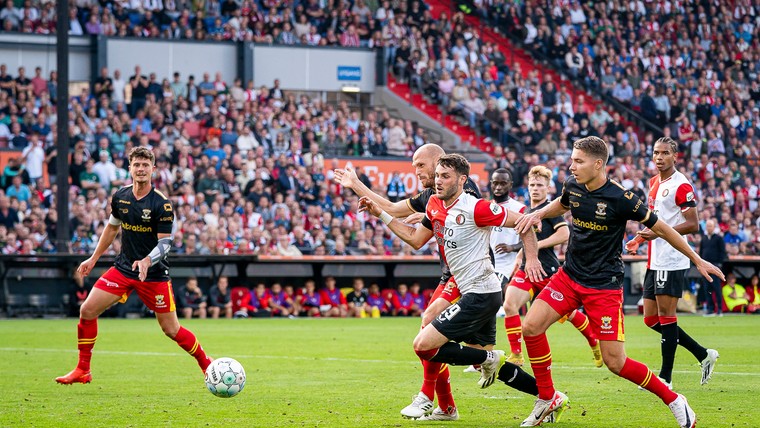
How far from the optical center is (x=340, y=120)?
32.9 m

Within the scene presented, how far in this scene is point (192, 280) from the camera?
24.6 m

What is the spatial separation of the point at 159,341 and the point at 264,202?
31.7 feet

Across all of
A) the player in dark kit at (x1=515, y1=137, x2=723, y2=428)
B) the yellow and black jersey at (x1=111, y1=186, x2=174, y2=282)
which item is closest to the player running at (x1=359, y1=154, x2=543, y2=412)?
the player in dark kit at (x1=515, y1=137, x2=723, y2=428)

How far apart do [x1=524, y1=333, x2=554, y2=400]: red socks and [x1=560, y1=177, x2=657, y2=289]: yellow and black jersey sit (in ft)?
1.90

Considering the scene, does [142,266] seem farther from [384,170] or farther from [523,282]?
[384,170]

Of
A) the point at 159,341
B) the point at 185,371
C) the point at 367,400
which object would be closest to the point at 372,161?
the point at 159,341

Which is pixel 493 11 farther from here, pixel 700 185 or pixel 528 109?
pixel 700 185

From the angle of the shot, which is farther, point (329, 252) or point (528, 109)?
point (528, 109)

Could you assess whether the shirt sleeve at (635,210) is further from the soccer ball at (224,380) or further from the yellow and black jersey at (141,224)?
the yellow and black jersey at (141,224)

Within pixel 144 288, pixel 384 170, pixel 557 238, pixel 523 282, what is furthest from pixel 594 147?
pixel 384 170

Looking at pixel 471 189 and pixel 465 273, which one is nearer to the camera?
pixel 465 273

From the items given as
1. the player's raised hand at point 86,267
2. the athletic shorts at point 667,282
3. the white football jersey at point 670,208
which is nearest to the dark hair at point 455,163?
the white football jersey at point 670,208

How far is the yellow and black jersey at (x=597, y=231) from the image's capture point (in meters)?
9.05

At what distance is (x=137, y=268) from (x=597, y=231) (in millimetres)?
4646
